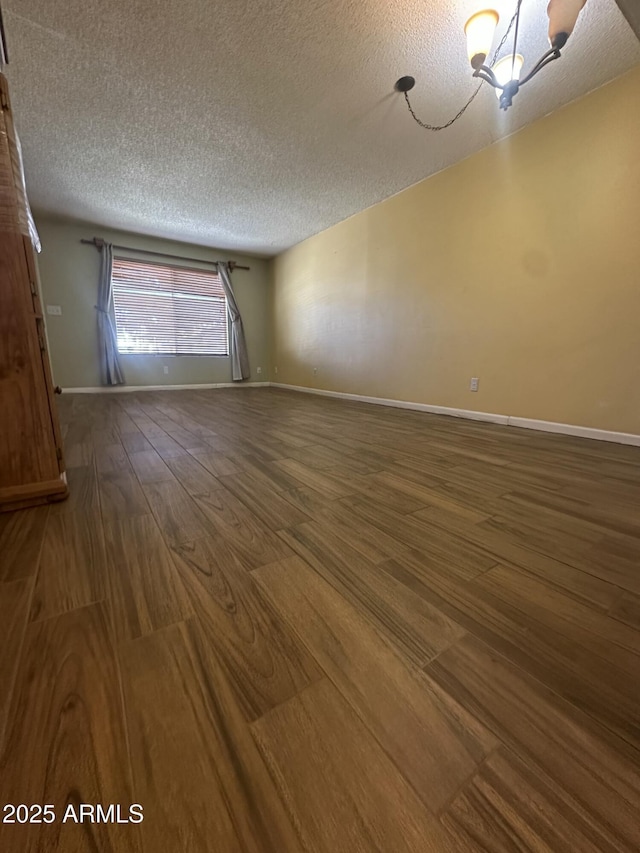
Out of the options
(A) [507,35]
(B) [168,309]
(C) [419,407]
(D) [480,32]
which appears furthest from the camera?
(B) [168,309]

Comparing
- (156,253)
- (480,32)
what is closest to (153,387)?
(156,253)

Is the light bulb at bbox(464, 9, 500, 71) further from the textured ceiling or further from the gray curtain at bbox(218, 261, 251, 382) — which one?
the gray curtain at bbox(218, 261, 251, 382)

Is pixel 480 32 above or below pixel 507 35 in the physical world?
below

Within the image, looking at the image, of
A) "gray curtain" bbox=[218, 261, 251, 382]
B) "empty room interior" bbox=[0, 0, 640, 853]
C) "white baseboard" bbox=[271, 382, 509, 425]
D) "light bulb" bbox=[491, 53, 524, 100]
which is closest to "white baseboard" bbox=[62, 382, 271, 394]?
"gray curtain" bbox=[218, 261, 251, 382]

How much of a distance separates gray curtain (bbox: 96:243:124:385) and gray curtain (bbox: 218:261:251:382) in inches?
62.1

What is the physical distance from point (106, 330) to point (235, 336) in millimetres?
1857

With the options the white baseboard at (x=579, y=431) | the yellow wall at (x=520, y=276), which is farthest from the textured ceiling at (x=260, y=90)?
the white baseboard at (x=579, y=431)

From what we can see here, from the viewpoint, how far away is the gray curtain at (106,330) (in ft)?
14.6

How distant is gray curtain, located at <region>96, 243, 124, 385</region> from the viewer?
4.45 meters

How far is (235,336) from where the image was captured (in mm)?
5570

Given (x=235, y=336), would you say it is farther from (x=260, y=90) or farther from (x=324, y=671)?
(x=324, y=671)

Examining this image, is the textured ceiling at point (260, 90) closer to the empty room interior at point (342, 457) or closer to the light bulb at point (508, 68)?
the empty room interior at point (342, 457)

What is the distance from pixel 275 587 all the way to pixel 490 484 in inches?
42.2

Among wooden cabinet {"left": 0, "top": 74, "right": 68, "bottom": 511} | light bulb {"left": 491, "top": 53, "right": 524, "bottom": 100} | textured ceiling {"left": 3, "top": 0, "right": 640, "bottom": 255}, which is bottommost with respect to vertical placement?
wooden cabinet {"left": 0, "top": 74, "right": 68, "bottom": 511}
